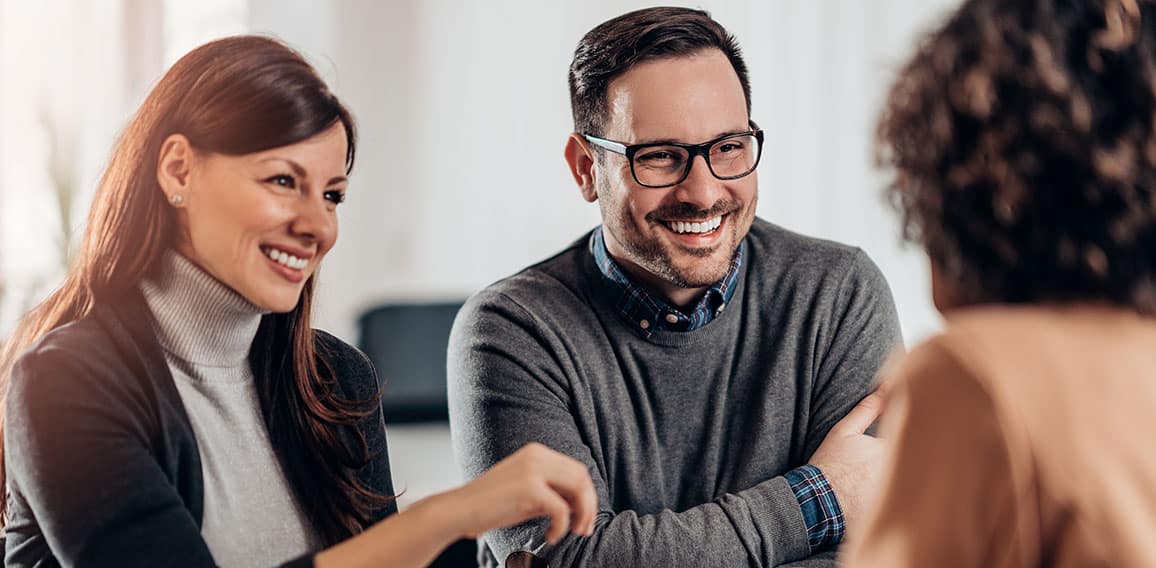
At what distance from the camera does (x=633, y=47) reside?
5.79 feet

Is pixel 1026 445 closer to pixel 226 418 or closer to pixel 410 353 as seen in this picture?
pixel 226 418

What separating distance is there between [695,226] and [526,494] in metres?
0.70

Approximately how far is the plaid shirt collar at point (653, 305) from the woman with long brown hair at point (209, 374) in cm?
54

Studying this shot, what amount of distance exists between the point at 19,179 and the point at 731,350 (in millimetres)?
2344

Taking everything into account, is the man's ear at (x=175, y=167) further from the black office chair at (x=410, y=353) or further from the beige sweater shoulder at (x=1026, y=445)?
the black office chair at (x=410, y=353)

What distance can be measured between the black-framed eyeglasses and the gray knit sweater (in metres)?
0.20

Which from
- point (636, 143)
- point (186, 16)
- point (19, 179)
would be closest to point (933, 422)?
point (636, 143)

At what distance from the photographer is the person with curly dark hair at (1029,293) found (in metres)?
0.79

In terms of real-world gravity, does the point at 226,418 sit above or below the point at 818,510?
above

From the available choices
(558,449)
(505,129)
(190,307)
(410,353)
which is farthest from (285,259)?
(505,129)

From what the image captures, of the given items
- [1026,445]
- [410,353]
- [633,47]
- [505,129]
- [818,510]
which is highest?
[633,47]

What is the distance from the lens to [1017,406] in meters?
0.78

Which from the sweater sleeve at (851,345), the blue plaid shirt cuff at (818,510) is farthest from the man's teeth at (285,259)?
the sweater sleeve at (851,345)

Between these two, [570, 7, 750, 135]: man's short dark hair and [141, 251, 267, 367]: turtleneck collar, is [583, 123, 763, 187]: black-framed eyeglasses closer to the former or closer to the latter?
[570, 7, 750, 135]: man's short dark hair
